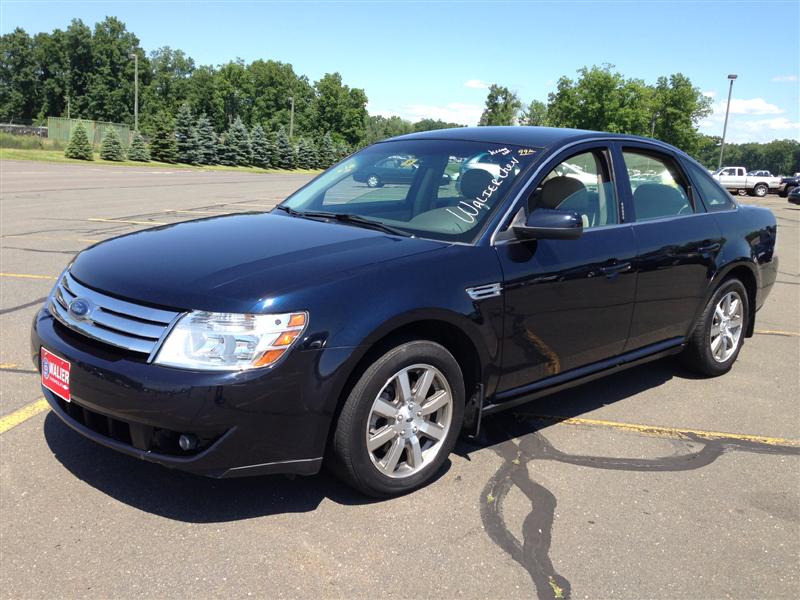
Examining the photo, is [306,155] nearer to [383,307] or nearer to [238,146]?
[238,146]

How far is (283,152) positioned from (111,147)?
20338mm

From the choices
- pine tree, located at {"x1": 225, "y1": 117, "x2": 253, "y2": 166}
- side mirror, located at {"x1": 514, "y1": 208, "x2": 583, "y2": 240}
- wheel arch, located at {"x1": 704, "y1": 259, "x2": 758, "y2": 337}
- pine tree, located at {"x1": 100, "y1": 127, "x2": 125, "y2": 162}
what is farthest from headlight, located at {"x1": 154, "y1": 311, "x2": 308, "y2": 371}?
pine tree, located at {"x1": 225, "y1": 117, "x2": 253, "y2": 166}

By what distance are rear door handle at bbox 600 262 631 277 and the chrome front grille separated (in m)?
2.42

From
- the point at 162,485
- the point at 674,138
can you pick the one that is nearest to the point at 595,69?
the point at 674,138

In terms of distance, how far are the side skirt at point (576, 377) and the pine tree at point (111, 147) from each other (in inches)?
1741

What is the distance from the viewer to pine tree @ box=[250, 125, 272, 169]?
2272 inches

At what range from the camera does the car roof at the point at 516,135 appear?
406 cm

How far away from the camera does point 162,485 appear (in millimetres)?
3238

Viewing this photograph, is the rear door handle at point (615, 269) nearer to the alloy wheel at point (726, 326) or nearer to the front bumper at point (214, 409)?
the alloy wheel at point (726, 326)

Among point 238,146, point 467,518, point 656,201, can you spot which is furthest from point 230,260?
point 238,146

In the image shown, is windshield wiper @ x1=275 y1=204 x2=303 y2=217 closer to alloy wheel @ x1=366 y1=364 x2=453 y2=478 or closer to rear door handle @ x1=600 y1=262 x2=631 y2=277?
alloy wheel @ x1=366 y1=364 x2=453 y2=478

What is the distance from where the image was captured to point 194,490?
10.6 feet

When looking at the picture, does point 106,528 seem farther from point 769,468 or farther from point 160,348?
point 769,468

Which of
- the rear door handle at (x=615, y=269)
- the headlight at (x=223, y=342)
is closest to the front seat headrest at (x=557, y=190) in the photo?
the rear door handle at (x=615, y=269)
